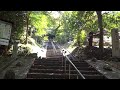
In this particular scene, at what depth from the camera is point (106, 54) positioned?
21.2 metres

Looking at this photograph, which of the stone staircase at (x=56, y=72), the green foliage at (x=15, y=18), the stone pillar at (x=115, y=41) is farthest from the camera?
the green foliage at (x=15, y=18)

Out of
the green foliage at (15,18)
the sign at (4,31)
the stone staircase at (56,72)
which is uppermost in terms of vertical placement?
the green foliage at (15,18)

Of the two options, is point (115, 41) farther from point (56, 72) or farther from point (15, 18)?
point (15, 18)

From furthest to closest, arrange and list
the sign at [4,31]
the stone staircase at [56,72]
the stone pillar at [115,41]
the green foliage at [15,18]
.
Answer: the green foliage at [15,18]
the stone pillar at [115,41]
the stone staircase at [56,72]
the sign at [4,31]

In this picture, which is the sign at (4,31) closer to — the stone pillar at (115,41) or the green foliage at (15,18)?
the green foliage at (15,18)

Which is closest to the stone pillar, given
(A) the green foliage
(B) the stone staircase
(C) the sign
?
(B) the stone staircase

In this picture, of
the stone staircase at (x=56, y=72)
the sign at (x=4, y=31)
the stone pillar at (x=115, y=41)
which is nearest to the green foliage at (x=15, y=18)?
the stone staircase at (x=56, y=72)

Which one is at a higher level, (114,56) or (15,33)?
(15,33)

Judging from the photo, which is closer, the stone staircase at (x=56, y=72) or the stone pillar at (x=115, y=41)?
the stone staircase at (x=56, y=72)

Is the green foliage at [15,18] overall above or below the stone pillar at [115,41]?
above
